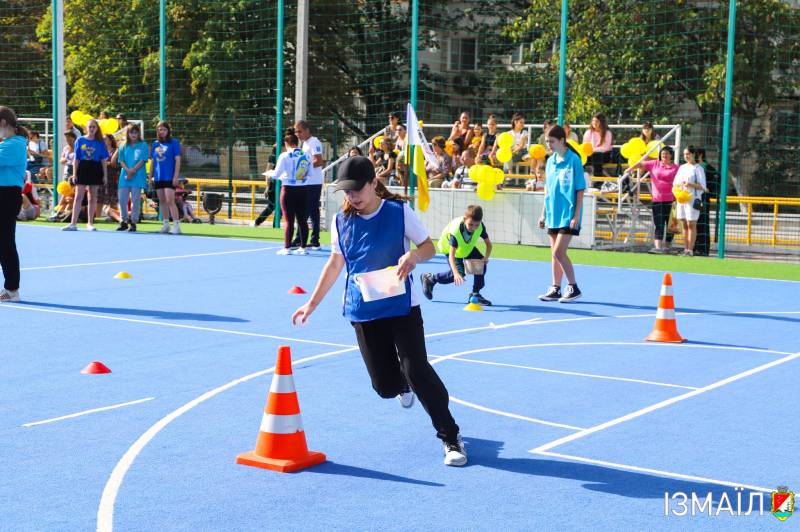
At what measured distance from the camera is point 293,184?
1755 centimetres

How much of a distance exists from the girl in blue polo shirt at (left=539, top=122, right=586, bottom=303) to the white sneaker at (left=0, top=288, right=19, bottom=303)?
6.03 metres

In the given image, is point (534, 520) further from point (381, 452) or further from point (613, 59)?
point (613, 59)

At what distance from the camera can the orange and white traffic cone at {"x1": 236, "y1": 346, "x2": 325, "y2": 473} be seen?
590 centimetres

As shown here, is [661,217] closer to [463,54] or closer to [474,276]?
[474,276]

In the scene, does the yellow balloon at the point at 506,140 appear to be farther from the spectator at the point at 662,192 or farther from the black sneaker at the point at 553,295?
the black sneaker at the point at 553,295

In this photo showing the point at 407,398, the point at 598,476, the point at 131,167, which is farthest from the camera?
the point at 131,167

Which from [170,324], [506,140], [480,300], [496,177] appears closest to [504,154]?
[506,140]

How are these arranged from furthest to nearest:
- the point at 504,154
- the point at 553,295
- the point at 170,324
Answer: the point at 504,154
the point at 553,295
the point at 170,324

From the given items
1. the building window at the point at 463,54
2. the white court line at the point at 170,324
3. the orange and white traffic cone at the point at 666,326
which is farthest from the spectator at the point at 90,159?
the building window at the point at 463,54

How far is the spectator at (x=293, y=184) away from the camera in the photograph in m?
17.4

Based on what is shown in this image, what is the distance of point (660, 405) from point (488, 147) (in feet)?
50.3

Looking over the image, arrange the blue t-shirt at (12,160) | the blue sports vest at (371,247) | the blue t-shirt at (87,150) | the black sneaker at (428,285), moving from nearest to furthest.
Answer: the blue sports vest at (371,247), the blue t-shirt at (12,160), the black sneaker at (428,285), the blue t-shirt at (87,150)

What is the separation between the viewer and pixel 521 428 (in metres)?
6.85

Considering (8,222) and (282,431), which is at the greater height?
(8,222)
